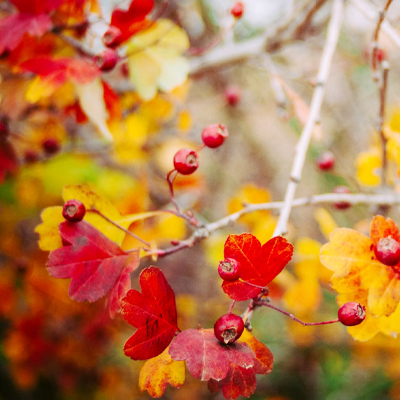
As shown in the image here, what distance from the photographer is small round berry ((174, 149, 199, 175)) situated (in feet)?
1.30

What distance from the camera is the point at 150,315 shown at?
A: 0.32m

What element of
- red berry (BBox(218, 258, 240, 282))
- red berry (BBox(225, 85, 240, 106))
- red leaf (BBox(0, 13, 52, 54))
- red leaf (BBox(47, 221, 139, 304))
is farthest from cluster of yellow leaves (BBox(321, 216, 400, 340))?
red berry (BBox(225, 85, 240, 106))

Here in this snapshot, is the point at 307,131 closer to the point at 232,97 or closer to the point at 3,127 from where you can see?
the point at 3,127

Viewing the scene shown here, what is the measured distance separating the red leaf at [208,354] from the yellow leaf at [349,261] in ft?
0.41

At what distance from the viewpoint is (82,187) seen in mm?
409

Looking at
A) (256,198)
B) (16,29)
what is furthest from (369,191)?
(16,29)

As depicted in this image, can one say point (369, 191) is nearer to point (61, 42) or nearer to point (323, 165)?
point (323, 165)

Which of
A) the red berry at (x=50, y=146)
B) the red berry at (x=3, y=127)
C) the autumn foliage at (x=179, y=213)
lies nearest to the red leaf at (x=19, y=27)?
the autumn foliage at (x=179, y=213)

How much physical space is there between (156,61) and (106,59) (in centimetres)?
13

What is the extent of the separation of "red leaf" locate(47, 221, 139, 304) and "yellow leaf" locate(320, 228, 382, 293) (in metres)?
0.21

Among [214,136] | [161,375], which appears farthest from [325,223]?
[161,375]

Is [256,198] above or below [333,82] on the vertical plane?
above

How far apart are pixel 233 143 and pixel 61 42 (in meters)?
1.72

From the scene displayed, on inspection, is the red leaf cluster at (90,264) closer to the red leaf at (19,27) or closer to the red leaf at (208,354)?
the red leaf at (208,354)
